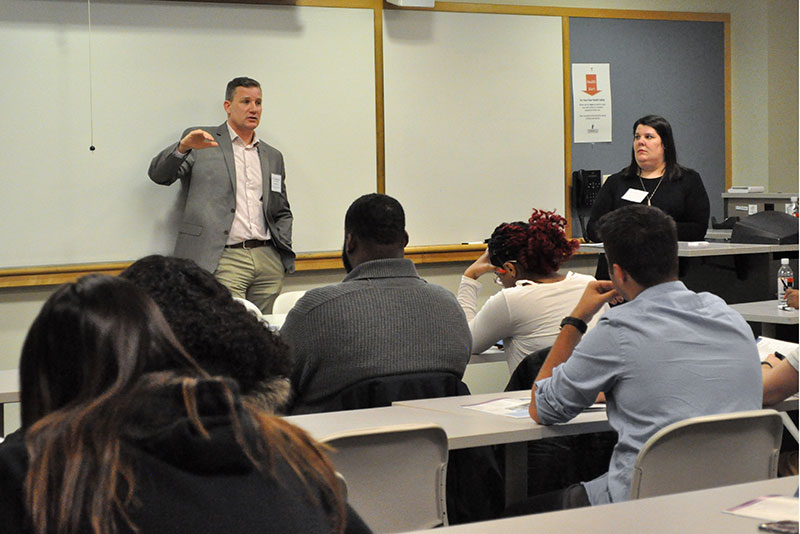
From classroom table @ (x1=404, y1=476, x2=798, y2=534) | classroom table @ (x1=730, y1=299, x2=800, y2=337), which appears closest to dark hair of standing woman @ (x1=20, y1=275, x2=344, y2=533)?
classroom table @ (x1=404, y1=476, x2=798, y2=534)

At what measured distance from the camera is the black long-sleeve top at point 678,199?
585cm

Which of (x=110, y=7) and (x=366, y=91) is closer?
(x=110, y=7)

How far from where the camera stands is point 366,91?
22.0ft

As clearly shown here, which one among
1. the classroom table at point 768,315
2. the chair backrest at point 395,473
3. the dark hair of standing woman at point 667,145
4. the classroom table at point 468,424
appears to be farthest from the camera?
the dark hair of standing woman at point 667,145

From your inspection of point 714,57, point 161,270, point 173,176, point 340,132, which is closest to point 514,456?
point 161,270

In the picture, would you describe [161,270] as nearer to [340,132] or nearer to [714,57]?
[340,132]

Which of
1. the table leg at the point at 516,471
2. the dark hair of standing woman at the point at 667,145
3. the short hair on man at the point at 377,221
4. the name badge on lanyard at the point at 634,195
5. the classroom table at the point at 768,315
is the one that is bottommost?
the table leg at the point at 516,471

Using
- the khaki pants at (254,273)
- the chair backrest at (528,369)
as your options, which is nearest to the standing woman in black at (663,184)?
the khaki pants at (254,273)

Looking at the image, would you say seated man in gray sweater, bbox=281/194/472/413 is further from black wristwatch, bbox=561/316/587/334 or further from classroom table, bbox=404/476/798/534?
classroom table, bbox=404/476/798/534

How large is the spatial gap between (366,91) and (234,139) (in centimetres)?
105

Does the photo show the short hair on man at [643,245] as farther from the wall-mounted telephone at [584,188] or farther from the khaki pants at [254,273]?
the wall-mounted telephone at [584,188]

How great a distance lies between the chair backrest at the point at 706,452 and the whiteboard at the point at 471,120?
4.42m

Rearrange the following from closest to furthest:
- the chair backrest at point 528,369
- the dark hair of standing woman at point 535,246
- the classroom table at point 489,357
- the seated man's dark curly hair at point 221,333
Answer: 1. the seated man's dark curly hair at point 221,333
2. the chair backrest at point 528,369
3. the dark hair of standing woman at point 535,246
4. the classroom table at point 489,357

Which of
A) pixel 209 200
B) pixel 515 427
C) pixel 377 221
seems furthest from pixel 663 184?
pixel 515 427
